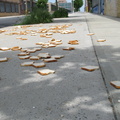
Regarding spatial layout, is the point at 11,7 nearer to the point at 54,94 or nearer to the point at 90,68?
the point at 90,68

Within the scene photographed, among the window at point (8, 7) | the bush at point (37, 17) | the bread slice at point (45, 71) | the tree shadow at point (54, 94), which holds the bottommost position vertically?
the tree shadow at point (54, 94)

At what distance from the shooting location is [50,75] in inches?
117

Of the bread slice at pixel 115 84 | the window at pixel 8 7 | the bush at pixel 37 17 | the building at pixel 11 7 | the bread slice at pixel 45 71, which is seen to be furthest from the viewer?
the window at pixel 8 7

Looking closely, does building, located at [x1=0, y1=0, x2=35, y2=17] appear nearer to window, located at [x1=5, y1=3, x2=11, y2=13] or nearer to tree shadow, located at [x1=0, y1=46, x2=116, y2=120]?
window, located at [x1=5, y1=3, x2=11, y2=13]

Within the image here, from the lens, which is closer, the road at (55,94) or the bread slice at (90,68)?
the road at (55,94)

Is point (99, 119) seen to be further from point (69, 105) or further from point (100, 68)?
point (100, 68)

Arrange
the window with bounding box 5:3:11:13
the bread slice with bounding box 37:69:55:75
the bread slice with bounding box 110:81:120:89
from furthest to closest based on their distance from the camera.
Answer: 1. the window with bounding box 5:3:11:13
2. the bread slice with bounding box 37:69:55:75
3. the bread slice with bounding box 110:81:120:89

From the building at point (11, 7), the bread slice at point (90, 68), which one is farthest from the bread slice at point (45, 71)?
the building at point (11, 7)

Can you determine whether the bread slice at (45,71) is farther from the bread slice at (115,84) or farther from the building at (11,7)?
the building at (11,7)

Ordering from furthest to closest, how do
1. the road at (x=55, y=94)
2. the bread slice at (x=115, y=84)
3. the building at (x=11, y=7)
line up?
the building at (x=11, y=7) < the bread slice at (x=115, y=84) < the road at (x=55, y=94)

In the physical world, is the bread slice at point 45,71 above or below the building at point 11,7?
below

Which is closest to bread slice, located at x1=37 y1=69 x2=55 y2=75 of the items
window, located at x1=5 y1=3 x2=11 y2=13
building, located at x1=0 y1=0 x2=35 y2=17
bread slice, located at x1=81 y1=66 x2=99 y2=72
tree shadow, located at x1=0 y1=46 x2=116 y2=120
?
tree shadow, located at x1=0 y1=46 x2=116 y2=120

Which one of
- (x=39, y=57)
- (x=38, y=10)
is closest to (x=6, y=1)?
(x=38, y=10)

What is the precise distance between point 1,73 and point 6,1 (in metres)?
51.1
